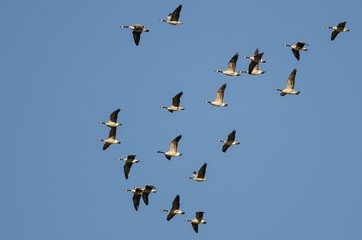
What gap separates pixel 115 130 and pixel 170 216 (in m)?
8.41

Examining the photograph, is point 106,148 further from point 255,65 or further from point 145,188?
point 255,65

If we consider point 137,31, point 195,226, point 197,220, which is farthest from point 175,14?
point 195,226

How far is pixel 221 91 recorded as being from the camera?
3361 inches

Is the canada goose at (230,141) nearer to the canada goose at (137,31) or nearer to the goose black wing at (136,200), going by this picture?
the goose black wing at (136,200)

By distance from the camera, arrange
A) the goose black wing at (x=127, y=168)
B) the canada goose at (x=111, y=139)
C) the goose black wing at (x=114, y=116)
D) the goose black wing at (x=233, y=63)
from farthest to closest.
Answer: the canada goose at (x=111, y=139)
the goose black wing at (x=233, y=63)
the goose black wing at (x=127, y=168)
the goose black wing at (x=114, y=116)

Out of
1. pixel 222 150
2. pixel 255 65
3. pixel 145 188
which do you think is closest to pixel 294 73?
pixel 255 65

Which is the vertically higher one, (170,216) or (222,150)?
(222,150)

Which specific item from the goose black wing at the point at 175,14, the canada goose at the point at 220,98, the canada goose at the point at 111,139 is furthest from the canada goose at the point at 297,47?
the canada goose at the point at 111,139

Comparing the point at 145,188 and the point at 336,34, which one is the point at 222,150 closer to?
the point at 145,188

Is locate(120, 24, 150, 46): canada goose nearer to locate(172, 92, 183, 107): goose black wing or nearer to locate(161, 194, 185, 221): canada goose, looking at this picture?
locate(172, 92, 183, 107): goose black wing

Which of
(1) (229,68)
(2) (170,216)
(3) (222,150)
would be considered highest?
(1) (229,68)

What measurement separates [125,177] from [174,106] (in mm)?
6996

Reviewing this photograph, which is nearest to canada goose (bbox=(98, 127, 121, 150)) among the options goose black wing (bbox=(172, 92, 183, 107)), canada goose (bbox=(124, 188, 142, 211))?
canada goose (bbox=(124, 188, 142, 211))

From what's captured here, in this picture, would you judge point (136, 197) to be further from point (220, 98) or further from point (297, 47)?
point (297, 47)
